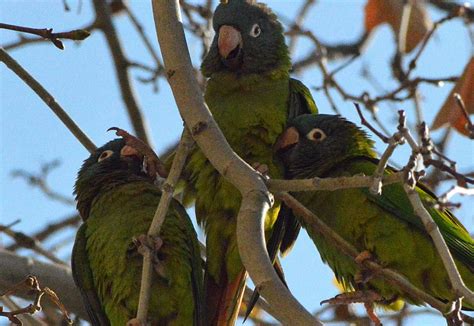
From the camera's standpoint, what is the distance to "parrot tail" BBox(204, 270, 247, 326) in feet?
13.5

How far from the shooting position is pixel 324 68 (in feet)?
17.1

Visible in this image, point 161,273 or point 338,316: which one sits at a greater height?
point 338,316

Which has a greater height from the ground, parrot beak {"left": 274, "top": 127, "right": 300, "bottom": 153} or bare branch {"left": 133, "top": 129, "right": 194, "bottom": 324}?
parrot beak {"left": 274, "top": 127, "right": 300, "bottom": 153}

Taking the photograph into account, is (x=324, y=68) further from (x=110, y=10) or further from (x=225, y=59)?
(x=110, y=10)

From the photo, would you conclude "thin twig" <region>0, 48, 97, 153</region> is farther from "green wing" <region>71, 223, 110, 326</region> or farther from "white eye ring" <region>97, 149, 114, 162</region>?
"green wing" <region>71, 223, 110, 326</region>

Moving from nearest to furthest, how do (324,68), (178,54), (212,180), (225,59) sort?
(178,54) → (212,180) → (225,59) → (324,68)

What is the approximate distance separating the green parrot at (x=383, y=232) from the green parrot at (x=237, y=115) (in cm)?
17

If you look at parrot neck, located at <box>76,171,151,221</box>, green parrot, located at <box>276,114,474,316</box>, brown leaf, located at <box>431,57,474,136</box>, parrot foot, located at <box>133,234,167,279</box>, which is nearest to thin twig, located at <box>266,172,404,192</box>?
parrot foot, located at <box>133,234,167,279</box>

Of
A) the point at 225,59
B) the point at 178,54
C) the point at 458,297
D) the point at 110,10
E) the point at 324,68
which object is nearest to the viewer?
the point at 458,297

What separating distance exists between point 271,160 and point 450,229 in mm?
913

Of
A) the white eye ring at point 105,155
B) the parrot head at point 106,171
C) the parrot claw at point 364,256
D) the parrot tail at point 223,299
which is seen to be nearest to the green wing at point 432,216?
the parrot claw at point 364,256

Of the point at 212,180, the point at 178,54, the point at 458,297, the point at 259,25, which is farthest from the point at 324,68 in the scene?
the point at 458,297

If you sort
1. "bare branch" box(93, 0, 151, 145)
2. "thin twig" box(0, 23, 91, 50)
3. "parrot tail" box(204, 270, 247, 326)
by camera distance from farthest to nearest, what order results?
1. "bare branch" box(93, 0, 151, 145)
2. "parrot tail" box(204, 270, 247, 326)
3. "thin twig" box(0, 23, 91, 50)

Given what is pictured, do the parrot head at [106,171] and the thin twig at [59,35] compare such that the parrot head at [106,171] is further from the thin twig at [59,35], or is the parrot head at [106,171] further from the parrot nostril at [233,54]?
the thin twig at [59,35]
